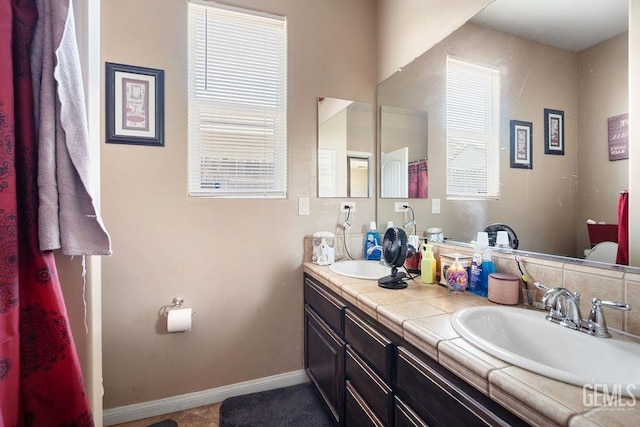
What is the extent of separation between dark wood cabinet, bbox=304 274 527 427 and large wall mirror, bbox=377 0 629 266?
0.72 m

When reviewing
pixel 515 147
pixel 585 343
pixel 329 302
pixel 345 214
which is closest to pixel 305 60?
pixel 345 214

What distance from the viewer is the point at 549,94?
3.74 feet

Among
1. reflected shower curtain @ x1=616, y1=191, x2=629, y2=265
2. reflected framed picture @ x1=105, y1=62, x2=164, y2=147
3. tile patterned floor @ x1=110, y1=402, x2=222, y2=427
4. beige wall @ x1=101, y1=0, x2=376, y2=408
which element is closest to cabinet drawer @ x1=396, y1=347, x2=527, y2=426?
reflected shower curtain @ x1=616, y1=191, x2=629, y2=265

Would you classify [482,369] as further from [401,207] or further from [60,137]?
[401,207]

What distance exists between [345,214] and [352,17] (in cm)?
147

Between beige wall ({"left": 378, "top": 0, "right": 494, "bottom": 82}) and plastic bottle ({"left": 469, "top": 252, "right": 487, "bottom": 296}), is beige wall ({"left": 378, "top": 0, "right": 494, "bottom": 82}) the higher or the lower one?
the higher one

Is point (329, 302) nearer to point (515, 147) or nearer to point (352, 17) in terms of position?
point (515, 147)

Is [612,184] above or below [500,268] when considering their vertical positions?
above

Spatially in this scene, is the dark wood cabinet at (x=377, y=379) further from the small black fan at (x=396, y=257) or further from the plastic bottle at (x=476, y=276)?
the plastic bottle at (x=476, y=276)

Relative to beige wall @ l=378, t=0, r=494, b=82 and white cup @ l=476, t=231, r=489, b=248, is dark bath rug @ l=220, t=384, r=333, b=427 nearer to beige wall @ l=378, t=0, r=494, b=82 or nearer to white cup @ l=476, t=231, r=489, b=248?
white cup @ l=476, t=231, r=489, b=248

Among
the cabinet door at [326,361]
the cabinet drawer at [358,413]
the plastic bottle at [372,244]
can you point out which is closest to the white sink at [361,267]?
the plastic bottle at [372,244]

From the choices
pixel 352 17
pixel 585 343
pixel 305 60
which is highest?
pixel 352 17

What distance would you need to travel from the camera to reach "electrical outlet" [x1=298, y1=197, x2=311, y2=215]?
78.7 inches

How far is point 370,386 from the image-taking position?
1147 millimetres
